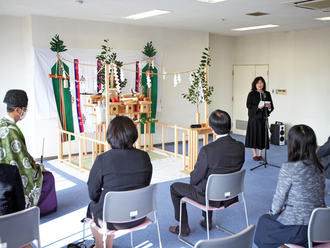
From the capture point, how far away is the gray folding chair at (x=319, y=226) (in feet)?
7.00

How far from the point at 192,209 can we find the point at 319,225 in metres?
1.99

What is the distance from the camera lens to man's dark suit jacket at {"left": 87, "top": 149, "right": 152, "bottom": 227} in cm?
251

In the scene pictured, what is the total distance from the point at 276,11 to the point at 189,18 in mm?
1556

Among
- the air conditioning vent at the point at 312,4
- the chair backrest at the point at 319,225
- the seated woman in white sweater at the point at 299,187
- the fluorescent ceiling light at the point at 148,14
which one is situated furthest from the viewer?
the fluorescent ceiling light at the point at 148,14

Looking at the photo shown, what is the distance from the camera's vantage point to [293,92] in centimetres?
820

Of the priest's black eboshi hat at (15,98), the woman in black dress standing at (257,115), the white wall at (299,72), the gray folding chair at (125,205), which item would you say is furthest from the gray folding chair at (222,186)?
the white wall at (299,72)

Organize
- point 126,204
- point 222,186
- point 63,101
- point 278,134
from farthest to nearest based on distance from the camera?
1. point 278,134
2. point 63,101
3. point 222,186
4. point 126,204

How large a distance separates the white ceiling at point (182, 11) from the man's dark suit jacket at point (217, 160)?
103 inches

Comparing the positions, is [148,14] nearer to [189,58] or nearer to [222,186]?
[189,58]

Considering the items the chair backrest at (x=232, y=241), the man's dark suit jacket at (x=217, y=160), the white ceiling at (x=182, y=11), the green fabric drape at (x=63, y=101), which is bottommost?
the chair backrest at (x=232, y=241)

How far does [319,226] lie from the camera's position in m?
2.18

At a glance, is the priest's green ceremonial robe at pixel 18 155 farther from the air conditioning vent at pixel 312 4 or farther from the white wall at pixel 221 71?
the white wall at pixel 221 71

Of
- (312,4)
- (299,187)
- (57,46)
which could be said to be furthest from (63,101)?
(299,187)

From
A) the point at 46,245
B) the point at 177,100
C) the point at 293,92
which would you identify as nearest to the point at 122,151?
the point at 46,245
